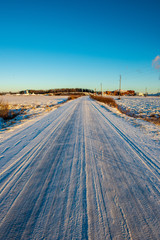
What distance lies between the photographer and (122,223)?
1648 millimetres

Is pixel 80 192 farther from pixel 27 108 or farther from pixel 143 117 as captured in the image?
pixel 27 108

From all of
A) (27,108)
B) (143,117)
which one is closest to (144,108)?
(143,117)

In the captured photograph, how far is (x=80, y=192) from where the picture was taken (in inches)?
85.7

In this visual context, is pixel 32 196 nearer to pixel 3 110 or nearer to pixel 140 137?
pixel 140 137

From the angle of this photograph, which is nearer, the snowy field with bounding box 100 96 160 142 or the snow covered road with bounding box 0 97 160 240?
the snow covered road with bounding box 0 97 160 240

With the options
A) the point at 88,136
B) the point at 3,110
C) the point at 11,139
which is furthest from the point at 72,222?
the point at 3,110

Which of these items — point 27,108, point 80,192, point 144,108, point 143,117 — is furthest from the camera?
point 27,108

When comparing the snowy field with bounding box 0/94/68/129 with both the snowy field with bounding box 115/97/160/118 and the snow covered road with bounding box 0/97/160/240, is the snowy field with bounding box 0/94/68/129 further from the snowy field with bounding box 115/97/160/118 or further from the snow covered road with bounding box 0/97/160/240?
the snowy field with bounding box 115/97/160/118

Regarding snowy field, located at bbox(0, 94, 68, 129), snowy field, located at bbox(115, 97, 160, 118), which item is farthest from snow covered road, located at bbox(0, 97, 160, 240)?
snowy field, located at bbox(115, 97, 160, 118)

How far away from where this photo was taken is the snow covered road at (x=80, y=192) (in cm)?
158

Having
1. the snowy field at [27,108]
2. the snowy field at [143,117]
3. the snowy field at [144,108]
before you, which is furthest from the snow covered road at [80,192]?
the snowy field at [144,108]

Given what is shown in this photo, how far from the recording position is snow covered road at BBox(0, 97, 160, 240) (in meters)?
1.58

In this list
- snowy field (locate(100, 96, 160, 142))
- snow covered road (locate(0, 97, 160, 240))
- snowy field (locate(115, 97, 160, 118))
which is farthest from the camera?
snowy field (locate(115, 97, 160, 118))

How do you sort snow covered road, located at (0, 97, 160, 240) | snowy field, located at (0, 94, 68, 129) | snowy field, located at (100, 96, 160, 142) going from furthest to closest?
snowy field, located at (0, 94, 68, 129) < snowy field, located at (100, 96, 160, 142) < snow covered road, located at (0, 97, 160, 240)
